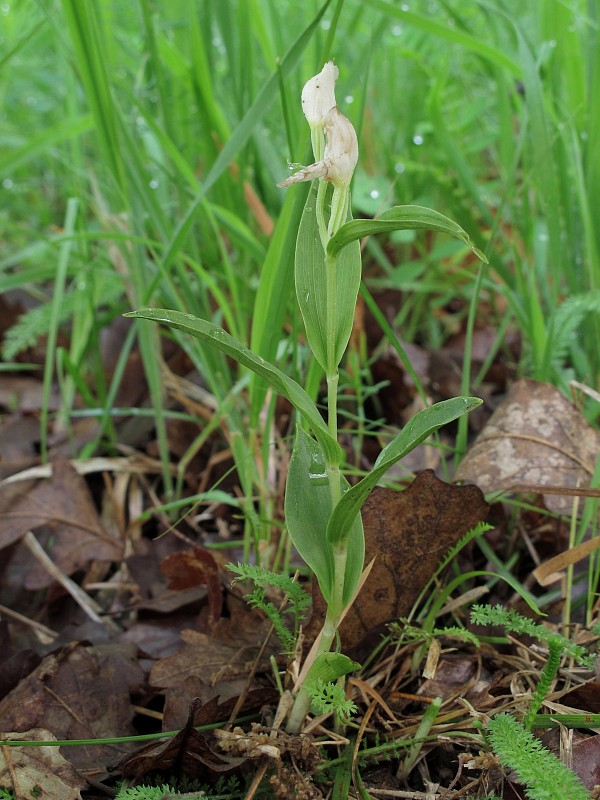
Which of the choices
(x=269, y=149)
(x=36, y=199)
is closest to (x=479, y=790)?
(x=269, y=149)

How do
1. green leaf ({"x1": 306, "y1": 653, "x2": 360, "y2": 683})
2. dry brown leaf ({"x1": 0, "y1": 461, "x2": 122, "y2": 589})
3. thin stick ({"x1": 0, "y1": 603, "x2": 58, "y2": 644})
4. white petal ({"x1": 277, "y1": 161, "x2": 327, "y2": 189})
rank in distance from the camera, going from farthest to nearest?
dry brown leaf ({"x1": 0, "y1": 461, "x2": 122, "y2": 589}) < thin stick ({"x1": 0, "y1": 603, "x2": 58, "y2": 644}) < green leaf ({"x1": 306, "y1": 653, "x2": 360, "y2": 683}) < white petal ({"x1": 277, "y1": 161, "x2": 327, "y2": 189})

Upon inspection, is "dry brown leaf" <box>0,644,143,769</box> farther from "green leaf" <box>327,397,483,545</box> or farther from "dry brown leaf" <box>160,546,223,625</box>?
"green leaf" <box>327,397,483,545</box>

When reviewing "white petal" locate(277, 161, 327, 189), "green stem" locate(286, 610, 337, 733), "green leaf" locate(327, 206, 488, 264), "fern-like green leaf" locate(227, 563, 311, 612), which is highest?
"white petal" locate(277, 161, 327, 189)

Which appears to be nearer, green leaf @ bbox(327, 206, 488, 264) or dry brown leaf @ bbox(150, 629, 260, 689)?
green leaf @ bbox(327, 206, 488, 264)

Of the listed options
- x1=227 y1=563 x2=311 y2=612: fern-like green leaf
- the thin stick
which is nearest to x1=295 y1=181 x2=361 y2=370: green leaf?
x1=227 y1=563 x2=311 y2=612: fern-like green leaf

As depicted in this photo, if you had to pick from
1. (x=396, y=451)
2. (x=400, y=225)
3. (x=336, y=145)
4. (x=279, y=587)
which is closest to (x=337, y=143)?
(x=336, y=145)
